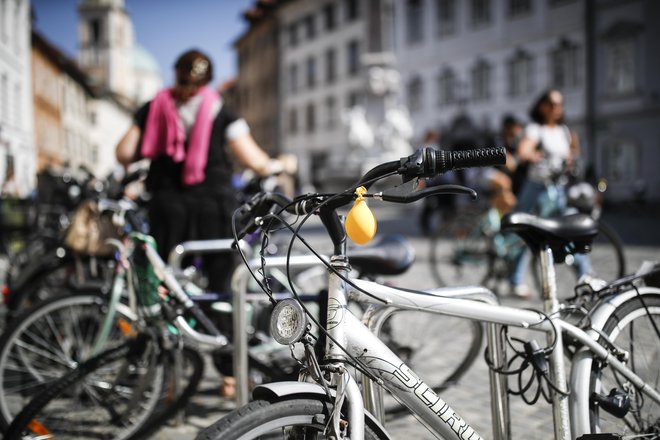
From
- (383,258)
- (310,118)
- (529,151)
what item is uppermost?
(310,118)

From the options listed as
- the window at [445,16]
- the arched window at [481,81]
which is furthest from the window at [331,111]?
the arched window at [481,81]

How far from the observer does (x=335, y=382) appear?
1721 millimetres

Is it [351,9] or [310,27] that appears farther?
[310,27]

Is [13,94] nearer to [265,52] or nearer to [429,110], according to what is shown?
[429,110]

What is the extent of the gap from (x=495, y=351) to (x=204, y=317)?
1.36 meters

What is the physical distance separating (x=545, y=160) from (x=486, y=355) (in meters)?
4.04

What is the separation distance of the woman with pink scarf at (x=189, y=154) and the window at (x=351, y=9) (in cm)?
4055

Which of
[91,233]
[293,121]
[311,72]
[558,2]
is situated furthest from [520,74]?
[91,233]

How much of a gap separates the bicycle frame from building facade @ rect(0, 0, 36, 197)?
5.38m

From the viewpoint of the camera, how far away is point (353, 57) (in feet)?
141

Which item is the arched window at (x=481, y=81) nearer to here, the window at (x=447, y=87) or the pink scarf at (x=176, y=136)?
the window at (x=447, y=87)

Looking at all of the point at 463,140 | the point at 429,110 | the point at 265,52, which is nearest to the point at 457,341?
the point at 463,140

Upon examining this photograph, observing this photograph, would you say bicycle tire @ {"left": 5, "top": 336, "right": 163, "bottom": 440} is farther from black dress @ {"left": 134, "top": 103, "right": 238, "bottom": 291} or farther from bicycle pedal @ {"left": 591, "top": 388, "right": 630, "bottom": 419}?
bicycle pedal @ {"left": 591, "top": 388, "right": 630, "bottom": 419}

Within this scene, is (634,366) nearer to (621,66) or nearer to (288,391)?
(288,391)
